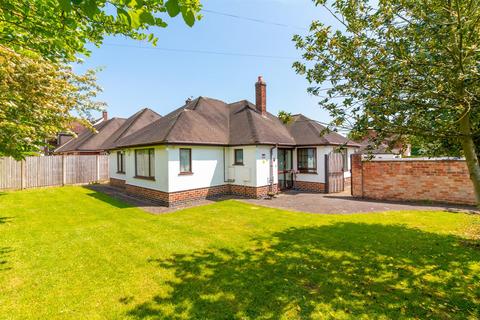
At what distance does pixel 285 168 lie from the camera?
17000mm

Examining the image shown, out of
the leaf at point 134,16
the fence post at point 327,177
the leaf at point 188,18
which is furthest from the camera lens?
the fence post at point 327,177

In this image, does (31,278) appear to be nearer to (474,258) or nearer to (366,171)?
(474,258)

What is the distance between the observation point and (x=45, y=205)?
38.7 ft

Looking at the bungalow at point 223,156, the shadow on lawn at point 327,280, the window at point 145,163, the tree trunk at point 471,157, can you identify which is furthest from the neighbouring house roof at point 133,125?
the tree trunk at point 471,157

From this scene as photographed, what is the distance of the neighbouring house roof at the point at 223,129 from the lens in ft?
43.8

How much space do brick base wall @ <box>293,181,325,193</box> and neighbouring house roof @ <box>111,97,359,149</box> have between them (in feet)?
8.98

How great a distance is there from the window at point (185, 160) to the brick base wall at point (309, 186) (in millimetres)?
7967

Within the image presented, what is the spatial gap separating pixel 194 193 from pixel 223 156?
122 inches

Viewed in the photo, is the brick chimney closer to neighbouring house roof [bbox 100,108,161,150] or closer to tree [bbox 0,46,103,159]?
neighbouring house roof [bbox 100,108,161,150]

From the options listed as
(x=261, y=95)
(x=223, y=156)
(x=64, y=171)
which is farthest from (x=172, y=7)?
(x=64, y=171)

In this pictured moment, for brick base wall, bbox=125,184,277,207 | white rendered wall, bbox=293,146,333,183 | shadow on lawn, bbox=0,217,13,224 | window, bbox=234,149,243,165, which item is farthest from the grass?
white rendered wall, bbox=293,146,333,183

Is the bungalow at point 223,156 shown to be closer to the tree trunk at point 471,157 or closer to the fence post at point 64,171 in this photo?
the fence post at point 64,171

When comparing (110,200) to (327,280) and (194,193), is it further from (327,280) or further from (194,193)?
(327,280)

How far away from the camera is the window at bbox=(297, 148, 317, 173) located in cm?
1608
